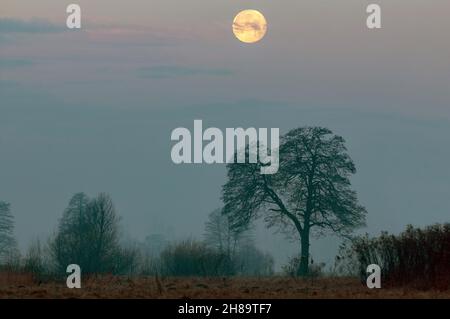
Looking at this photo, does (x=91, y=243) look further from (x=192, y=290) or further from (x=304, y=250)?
(x=192, y=290)

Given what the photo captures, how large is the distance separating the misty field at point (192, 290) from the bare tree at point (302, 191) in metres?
20.5

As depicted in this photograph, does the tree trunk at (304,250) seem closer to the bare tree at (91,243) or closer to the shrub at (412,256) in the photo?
the bare tree at (91,243)

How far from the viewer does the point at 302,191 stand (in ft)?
164

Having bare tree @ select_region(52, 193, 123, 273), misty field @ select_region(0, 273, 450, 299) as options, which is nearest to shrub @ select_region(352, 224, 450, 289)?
misty field @ select_region(0, 273, 450, 299)

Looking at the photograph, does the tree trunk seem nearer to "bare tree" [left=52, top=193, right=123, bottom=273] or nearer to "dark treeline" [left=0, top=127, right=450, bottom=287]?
"dark treeline" [left=0, top=127, right=450, bottom=287]

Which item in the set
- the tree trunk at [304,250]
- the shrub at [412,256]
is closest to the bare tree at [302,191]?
the tree trunk at [304,250]

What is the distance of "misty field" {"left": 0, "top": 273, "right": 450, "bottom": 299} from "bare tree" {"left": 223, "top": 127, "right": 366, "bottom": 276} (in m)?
20.5

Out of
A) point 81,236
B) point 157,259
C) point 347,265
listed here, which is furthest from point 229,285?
point 81,236

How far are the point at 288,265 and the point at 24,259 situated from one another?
15.5 m

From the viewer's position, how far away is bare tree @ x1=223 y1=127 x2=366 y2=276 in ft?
163

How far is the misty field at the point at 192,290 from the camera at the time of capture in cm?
2258

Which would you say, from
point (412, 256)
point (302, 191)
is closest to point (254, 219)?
point (302, 191)

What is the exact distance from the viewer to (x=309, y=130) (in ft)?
169

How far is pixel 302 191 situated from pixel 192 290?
26.6 m
